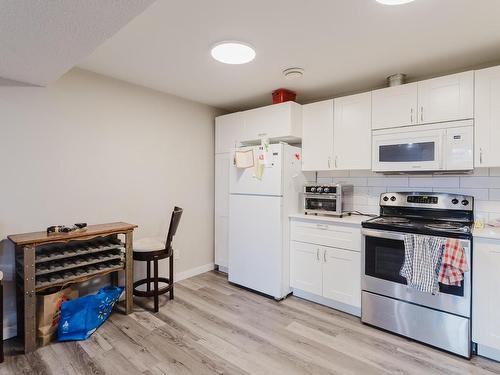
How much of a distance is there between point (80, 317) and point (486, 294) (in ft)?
9.85

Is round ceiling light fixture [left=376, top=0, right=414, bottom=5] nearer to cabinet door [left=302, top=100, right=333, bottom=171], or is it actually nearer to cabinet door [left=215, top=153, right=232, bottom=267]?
cabinet door [left=302, top=100, right=333, bottom=171]

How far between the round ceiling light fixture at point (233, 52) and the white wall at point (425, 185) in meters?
1.62

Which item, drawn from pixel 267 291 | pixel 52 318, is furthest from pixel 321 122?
→ pixel 52 318

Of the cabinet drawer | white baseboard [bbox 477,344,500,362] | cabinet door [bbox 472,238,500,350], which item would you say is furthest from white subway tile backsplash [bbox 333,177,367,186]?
white baseboard [bbox 477,344,500,362]

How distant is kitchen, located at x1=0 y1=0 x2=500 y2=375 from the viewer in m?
1.88

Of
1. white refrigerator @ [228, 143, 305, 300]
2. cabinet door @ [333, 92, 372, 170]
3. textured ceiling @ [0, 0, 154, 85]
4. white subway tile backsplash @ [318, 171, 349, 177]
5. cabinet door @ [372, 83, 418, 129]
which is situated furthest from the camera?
white subway tile backsplash @ [318, 171, 349, 177]

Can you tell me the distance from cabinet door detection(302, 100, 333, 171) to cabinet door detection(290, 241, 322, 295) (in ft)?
2.86

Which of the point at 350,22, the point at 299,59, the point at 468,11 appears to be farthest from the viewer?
the point at 299,59

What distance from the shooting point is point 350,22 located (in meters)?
1.83

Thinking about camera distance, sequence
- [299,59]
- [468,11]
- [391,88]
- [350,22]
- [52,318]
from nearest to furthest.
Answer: [468,11] → [350,22] → [52,318] → [299,59] → [391,88]

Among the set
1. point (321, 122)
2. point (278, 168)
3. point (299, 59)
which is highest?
point (299, 59)

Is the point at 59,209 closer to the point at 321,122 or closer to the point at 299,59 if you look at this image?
the point at 299,59

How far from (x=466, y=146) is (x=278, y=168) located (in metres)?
1.59

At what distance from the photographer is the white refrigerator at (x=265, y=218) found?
2943 mm
